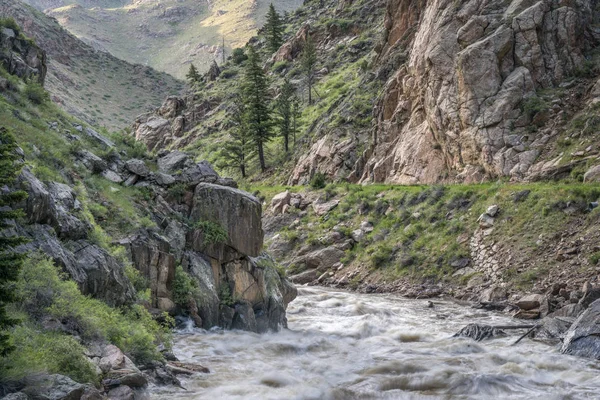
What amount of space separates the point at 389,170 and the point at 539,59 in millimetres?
13066

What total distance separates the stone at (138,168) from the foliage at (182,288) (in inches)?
177

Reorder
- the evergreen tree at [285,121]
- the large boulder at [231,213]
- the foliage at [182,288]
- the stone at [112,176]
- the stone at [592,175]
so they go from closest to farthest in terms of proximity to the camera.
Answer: the foliage at [182,288] < the stone at [112,176] < the large boulder at [231,213] < the stone at [592,175] < the evergreen tree at [285,121]

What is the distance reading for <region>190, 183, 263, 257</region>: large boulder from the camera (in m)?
19.2

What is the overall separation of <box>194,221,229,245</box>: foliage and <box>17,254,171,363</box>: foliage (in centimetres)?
587

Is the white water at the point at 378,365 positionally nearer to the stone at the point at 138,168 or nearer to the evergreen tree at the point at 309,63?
the stone at the point at 138,168

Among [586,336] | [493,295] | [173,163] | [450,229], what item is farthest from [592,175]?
[173,163]

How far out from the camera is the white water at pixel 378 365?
12.7m

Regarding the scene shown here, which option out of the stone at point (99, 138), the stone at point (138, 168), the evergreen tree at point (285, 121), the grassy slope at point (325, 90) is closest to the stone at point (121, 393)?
the stone at point (138, 168)

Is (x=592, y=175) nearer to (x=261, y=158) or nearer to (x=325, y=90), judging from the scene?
(x=261, y=158)

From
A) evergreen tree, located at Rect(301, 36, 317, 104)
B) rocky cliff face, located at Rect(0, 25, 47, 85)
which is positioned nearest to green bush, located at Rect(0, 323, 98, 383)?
rocky cliff face, located at Rect(0, 25, 47, 85)

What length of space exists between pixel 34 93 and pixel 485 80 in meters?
26.8

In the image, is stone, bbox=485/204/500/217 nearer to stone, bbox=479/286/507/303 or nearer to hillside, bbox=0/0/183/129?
stone, bbox=479/286/507/303

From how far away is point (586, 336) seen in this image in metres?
15.6

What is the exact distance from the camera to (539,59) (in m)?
33.4
